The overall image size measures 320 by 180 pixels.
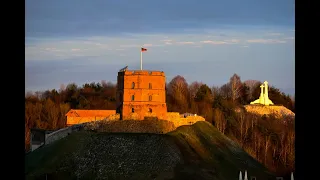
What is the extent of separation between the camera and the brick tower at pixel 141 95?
37.3 metres

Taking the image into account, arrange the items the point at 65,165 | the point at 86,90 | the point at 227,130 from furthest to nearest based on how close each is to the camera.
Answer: the point at 86,90, the point at 227,130, the point at 65,165

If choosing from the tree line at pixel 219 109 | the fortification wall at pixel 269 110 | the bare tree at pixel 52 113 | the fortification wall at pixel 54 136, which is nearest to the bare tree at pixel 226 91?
the tree line at pixel 219 109

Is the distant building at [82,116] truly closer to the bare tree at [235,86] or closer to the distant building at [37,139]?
the distant building at [37,139]

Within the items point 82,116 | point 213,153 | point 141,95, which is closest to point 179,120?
point 141,95

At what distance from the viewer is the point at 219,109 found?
4606 centimetres

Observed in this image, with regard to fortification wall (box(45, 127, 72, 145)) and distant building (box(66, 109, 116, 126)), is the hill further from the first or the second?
distant building (box(66, 109, 116, 126))

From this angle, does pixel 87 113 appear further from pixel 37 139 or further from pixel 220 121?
pixel 220 121

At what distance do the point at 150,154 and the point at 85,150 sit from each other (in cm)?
309

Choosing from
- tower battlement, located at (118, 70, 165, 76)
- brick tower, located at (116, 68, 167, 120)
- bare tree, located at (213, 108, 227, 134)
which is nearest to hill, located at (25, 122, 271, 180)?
brick tower, located at (116, 68, 167, 120)

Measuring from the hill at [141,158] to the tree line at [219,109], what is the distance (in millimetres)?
3462
